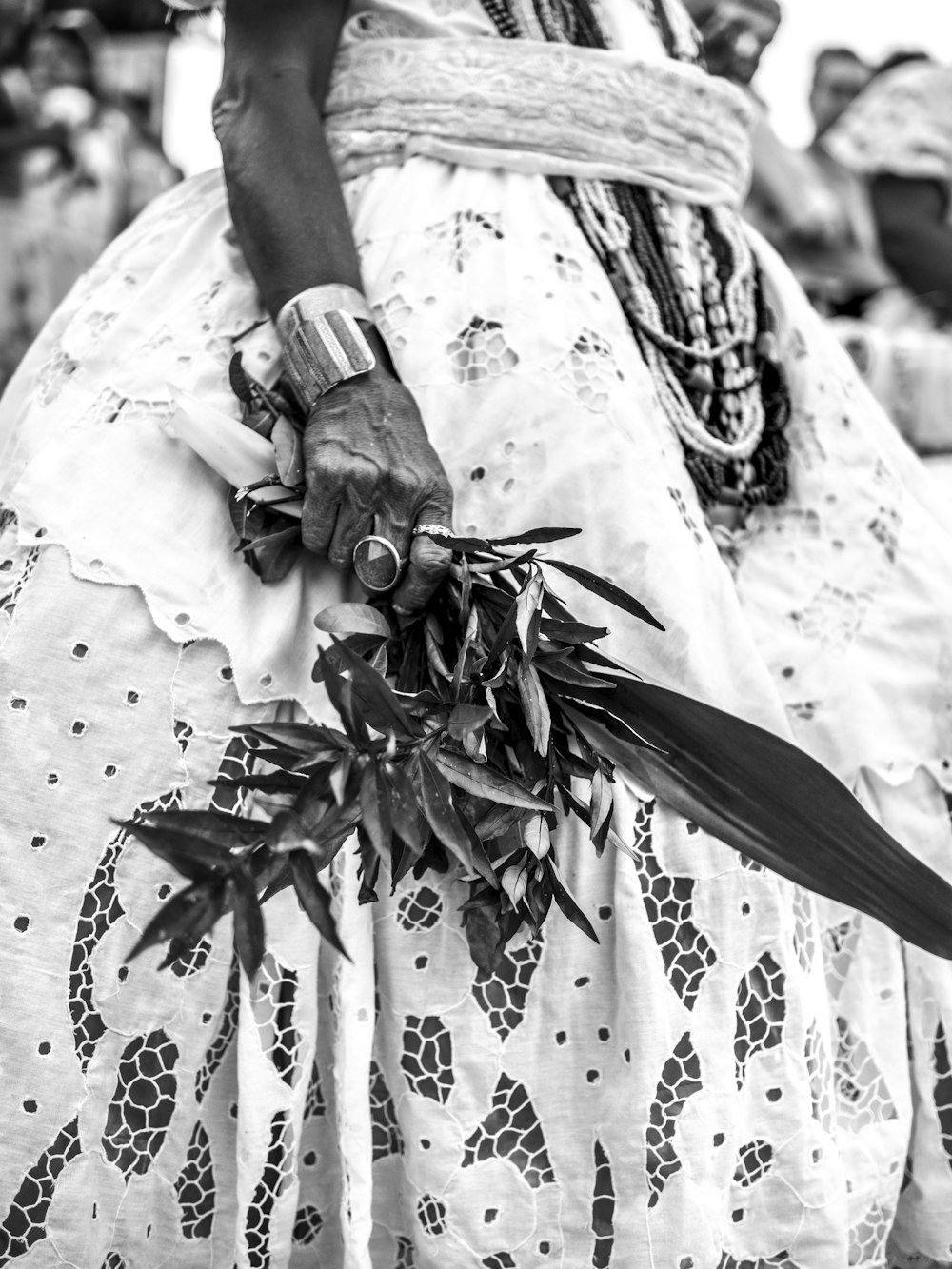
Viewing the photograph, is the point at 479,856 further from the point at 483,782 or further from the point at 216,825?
the point at 216,825

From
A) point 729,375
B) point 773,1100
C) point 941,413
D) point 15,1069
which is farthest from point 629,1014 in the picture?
point 941,413

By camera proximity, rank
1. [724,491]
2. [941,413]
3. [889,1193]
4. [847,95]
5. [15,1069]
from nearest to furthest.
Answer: [15,1069], [889,1193], [724,491], [941,413], [847,95]

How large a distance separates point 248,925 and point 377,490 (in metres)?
0.42

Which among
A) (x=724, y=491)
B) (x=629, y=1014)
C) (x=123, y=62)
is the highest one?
(x=123, y=62)

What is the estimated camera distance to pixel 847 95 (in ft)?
18.4

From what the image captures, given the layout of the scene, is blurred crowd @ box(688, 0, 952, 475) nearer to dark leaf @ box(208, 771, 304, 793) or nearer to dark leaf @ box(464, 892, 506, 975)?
dark leaf @ box(464, 892, 506, 975)

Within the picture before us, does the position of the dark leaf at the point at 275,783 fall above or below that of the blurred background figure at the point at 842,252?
above

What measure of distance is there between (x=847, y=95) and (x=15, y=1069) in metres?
5.69

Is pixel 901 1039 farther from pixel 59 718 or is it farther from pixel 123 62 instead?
pixel 123 62

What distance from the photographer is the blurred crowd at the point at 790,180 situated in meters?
3.93

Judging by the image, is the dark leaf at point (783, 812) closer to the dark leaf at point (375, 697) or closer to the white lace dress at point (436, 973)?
the white lace dress at point (436, 973)

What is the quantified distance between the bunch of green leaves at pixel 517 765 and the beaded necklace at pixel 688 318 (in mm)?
288

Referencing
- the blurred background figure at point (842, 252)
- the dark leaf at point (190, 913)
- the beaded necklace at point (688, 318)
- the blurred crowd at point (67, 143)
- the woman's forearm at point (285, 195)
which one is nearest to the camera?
the dark leaf at point (190, 913)

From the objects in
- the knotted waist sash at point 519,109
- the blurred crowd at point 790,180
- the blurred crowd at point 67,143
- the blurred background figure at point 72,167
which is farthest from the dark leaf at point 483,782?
the blurred background figure at point 72,167
